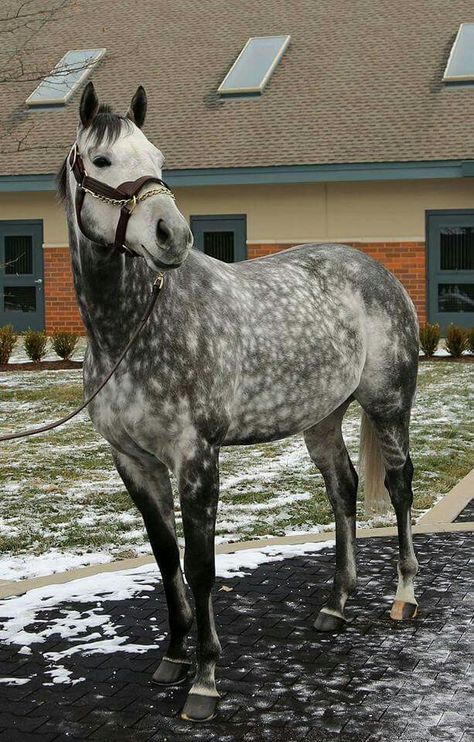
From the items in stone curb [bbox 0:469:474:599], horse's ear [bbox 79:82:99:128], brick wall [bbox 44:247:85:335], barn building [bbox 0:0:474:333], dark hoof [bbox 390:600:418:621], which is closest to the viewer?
horse's ear [bbox 79:82:99:128]

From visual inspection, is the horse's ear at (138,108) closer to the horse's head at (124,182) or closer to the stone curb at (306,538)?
the horse's head at (124,182)

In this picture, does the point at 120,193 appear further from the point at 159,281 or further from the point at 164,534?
the point at 164,534

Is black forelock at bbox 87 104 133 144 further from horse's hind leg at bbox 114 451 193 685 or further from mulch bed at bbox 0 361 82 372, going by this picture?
mulch bed at bbox 0 361 82 372

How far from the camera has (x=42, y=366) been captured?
61.5ft

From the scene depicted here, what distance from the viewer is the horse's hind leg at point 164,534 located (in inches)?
195

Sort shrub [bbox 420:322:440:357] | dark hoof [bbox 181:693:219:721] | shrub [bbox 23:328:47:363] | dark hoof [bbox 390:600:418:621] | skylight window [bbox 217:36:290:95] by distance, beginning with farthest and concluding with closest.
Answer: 1. skylight window [bbox 217:36:290:95]
2. shrub [bbox 420:322:440:357]
3. shrub [bbox 23:328:47:363]
4. dark hoof [bbox 390:600:418:621]
5. dark hoof [bbox 181:693:219:721]

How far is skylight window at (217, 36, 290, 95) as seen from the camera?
24266 mm

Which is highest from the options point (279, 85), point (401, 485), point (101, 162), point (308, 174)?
point (279, 85)

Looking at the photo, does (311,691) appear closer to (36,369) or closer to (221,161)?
(36,369)

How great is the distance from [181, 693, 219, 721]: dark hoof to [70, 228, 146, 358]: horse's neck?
151 cm

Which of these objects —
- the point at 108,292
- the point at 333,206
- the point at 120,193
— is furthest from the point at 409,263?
the point at 120,193

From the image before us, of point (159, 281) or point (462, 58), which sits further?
point (462, 58)

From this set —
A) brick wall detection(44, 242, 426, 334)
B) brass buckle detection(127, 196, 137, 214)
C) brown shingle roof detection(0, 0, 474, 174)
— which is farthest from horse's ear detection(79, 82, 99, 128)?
brick wall detection(44, 242, 426, 334)

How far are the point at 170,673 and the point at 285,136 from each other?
1890 centimetres
